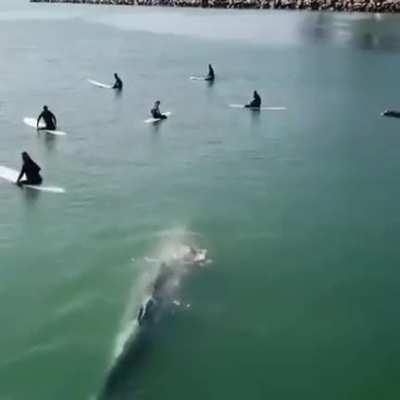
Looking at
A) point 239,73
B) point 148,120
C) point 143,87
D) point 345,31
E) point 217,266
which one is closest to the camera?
point 217,266

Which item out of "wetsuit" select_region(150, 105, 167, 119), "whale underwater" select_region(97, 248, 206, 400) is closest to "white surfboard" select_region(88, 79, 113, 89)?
"wetsuit" select_region(150, 105, 167, 119)

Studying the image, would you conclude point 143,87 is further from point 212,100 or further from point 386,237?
point 386,237

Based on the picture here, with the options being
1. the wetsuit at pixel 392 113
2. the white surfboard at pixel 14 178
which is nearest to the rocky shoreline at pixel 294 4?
the wetsuit at pixel 392 113

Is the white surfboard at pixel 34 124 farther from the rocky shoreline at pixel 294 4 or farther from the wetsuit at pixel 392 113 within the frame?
the rocky shoreline at pixel 294 4

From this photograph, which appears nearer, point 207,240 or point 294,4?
point 207,240

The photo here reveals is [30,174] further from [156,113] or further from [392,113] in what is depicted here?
[392,113]

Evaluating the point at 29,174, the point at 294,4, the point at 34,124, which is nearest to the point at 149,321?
the point at 29,174

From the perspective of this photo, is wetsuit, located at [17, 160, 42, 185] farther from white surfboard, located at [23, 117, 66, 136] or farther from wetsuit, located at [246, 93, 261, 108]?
wetsuit, located at [246, 93, 261, 108]

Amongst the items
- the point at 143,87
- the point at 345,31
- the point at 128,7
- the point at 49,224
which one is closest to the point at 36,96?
the point at 143,87
